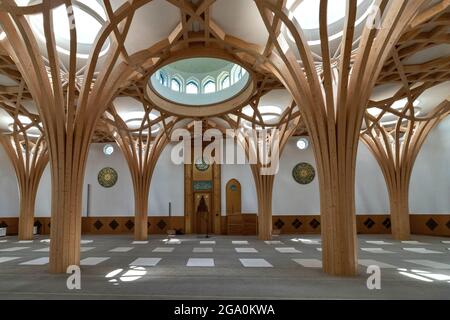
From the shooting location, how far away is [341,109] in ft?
32.7

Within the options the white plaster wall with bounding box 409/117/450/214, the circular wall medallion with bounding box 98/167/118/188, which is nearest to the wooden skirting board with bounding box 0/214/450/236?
the white plaster wall with bounding box 409/117/450/214

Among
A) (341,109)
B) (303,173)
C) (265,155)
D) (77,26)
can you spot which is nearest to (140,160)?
(265,155)

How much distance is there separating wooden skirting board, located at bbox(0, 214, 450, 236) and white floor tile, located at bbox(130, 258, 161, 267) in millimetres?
17150

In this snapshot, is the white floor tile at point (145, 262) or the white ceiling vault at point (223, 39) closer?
the white floor tile at point (145, 262)

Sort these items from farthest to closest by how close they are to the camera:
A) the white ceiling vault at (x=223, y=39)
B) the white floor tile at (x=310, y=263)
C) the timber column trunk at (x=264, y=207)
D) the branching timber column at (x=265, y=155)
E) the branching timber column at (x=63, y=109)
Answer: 1. the branching timber column at (x=265, y=155)
2. the timber column trunk at (x=264, y=207)
3. the white ceiling vault at (x=223, y=39)
4. the white floor tile at (x=310, y=263)
5. the branching timber column at (x=63, y=109)

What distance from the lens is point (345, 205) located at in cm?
967

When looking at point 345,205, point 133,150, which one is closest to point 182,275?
point 345,205

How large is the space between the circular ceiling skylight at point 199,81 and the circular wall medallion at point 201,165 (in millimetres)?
10967

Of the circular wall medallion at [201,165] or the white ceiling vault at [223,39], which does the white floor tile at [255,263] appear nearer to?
the white ceiling vault at [223,39]

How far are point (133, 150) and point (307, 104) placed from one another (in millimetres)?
17054

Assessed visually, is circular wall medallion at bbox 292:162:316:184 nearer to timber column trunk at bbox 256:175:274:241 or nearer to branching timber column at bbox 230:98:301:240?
branching timber column at bbox 230:98:301:240

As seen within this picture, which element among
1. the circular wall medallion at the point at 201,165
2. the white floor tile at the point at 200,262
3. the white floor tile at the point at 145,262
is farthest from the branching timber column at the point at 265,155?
the white floor tile at the point at 145,262

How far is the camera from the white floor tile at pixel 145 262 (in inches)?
457

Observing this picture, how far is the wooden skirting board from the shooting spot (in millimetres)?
28094
